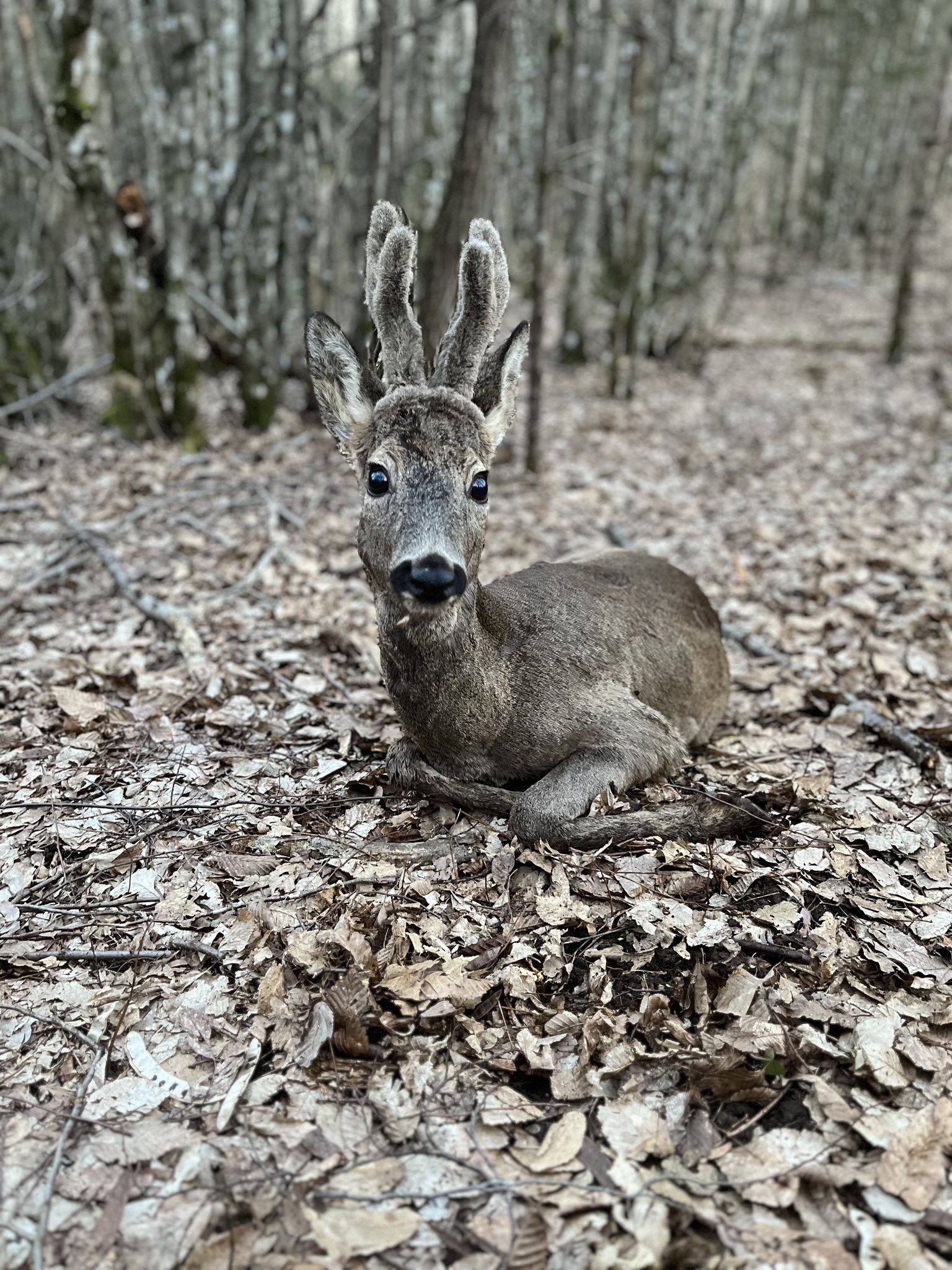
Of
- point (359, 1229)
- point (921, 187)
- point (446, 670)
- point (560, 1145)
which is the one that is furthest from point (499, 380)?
point (921, 187)

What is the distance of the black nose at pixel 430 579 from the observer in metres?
3.33

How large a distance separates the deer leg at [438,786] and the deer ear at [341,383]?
55.1 inches

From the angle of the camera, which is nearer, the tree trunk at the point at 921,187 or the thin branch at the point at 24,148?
the thin branch at the point at 24,148

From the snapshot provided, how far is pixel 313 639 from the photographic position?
6367 millimetres

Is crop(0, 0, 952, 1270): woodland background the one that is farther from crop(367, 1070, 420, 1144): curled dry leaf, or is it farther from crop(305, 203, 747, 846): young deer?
crop(305, 203, 747, 846): young deer

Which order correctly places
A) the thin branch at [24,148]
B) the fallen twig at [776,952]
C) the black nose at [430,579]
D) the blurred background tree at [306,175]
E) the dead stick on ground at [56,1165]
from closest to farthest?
the dead stick on ground at [56,1165] < the black nose at [430,579] < the fallen twig at [776,952] < the blurred background tree at [306,175] < the thin branch at [24,148]

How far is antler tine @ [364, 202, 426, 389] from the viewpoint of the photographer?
4027 millimetres

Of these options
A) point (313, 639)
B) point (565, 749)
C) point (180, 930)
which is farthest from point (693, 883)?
point (313, 639)

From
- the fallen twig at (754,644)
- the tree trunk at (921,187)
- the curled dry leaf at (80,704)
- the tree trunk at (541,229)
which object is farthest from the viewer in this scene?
the tree trunk at (921,187)

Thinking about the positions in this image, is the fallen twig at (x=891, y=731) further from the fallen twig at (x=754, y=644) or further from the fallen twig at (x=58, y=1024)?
the fallen twig at (x=58, y=1024)

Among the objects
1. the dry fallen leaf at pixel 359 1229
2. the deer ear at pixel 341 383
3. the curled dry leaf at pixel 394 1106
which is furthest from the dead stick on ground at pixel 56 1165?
the deer ear at pixel 341 383

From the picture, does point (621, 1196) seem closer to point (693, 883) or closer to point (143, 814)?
point (693, 883)

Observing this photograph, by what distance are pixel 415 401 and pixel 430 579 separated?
91 centimetres

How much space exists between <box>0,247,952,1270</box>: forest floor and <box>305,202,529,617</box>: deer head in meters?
1.29
